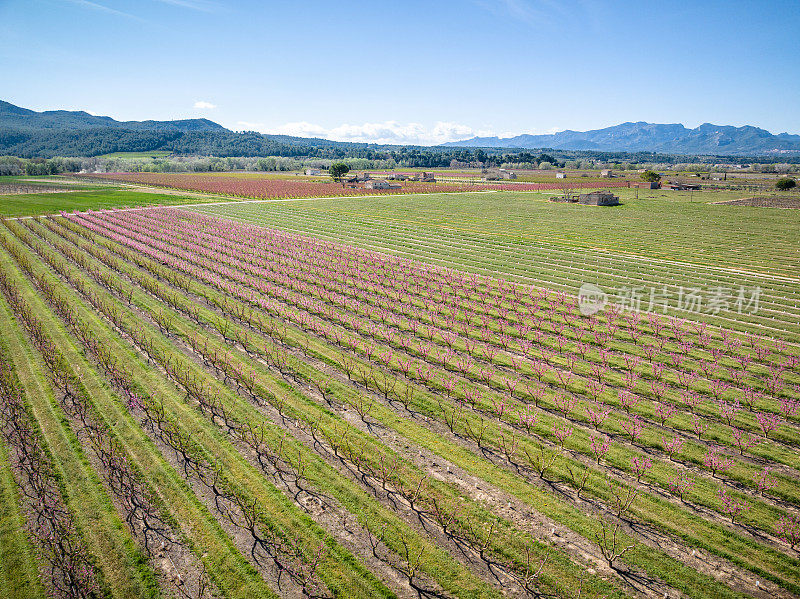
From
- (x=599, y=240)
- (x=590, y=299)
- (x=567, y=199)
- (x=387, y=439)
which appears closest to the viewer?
(x=387, y=439)

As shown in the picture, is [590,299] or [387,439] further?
[590,299]

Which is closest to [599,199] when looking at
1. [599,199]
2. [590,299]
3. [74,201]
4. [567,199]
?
[599,199]

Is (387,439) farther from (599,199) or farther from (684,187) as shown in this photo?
(684,187)

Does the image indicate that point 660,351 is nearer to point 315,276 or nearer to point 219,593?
point 219,593

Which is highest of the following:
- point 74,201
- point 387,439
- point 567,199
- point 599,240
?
point 74,201

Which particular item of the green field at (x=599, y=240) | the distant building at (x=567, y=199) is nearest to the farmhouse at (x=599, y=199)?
the distant building at (x=567, y=199)

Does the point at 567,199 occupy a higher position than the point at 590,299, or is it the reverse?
the point at 567,199
